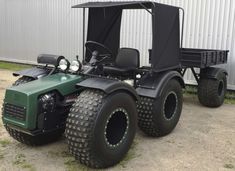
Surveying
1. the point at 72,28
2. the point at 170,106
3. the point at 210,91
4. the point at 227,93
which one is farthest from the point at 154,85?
the point at 72,28

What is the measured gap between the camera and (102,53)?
5.21 meters

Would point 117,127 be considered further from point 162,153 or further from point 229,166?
point 229,166

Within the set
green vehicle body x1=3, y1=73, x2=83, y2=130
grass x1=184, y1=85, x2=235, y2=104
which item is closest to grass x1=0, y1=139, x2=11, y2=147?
green vehicle body x1=3, y1=73, x2=83, y2=130

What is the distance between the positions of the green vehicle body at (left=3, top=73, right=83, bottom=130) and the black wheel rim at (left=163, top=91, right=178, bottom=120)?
1.56 m

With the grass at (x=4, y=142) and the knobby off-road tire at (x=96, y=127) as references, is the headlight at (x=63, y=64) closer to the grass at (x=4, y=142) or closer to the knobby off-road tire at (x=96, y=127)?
the knobby off-road tire at (x=96, y=127)

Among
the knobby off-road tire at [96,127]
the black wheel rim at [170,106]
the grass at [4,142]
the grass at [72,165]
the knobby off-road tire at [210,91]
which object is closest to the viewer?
the knobby off-road tire at [96,127]

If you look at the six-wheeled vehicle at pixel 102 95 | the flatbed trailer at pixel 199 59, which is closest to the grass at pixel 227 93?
the flatbed trailer at pixel 199 59

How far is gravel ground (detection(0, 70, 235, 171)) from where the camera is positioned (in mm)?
3996

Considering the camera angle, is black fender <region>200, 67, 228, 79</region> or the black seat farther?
black fender <region>200, 67, 228, 79</region>

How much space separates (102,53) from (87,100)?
170cm

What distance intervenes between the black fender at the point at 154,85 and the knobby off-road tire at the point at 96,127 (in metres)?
0.71

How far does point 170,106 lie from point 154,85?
2.28 feet

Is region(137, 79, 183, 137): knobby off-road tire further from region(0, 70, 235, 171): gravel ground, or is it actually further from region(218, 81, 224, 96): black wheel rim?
region(218, 81, 224, 96): black wheel rim

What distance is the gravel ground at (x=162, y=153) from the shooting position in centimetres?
400
